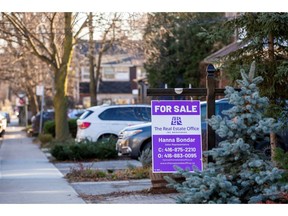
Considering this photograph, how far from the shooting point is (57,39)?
96.3ft

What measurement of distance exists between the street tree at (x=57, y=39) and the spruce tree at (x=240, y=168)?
17.2 meters

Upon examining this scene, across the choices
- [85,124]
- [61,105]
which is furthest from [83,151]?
[61,105]

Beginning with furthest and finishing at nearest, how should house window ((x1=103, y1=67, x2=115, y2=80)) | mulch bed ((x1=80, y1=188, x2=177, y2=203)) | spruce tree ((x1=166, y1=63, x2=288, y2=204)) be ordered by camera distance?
house window ((x1=103, y1=67, x2=115, y2=80)), mulch bed ((x1=80, y1=188, x2=177, y2=203)), spruce tree ((x1=166, y1=63, x2=288, y2=204))

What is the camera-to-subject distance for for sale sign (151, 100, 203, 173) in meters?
12.0

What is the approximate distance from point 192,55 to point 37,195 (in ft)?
85.0

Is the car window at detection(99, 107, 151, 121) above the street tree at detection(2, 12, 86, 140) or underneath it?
underneath

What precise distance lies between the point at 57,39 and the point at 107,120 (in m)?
7.79

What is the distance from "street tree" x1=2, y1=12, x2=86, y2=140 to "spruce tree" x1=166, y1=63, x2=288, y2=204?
56.4 ft

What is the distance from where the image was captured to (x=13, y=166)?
19719 millimetres

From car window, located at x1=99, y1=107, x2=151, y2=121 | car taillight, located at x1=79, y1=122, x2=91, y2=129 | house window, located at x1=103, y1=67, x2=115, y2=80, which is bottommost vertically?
car taillight, located at x1=79, y1=122, x2=91, y2=129

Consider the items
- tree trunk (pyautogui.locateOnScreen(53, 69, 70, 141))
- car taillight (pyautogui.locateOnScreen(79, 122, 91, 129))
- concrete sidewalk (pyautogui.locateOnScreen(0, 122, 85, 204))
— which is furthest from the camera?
tree trunk (pyautogui.locateOnScreen(53, 69, 70, 141))

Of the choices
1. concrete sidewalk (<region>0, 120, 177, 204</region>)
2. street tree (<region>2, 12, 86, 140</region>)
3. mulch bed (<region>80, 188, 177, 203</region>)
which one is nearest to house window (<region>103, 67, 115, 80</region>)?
street tree (<region>2, 12, 86, 140</region>)

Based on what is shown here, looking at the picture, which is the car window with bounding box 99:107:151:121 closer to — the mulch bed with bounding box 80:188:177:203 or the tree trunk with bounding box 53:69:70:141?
the tree trunk with bounding box 53:69:70:141

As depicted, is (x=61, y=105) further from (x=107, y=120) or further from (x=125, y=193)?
(x=125, y=193)
